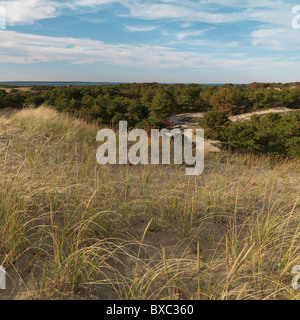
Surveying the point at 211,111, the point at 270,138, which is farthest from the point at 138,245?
the point at 211,111

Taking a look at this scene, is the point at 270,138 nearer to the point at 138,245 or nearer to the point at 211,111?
the point at 211,111

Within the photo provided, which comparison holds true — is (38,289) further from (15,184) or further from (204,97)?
(204,97)

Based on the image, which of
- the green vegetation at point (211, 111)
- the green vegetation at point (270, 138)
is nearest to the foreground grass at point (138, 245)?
the green vegetation at point (211, 111)

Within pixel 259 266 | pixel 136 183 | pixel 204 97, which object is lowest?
pixel 259 266

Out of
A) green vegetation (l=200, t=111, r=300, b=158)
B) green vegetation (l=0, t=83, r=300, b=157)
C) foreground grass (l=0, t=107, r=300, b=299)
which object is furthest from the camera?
green vegetation (l=0, t=83, r=300, b=157)

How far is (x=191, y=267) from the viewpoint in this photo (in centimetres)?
211

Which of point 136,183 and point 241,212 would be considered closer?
point 241,212

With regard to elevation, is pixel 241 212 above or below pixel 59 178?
below

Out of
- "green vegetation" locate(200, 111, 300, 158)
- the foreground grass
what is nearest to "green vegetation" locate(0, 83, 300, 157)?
"green vegetation" locate(200, 111, 300, 158)

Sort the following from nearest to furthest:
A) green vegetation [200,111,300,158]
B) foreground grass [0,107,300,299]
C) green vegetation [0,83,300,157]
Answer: foreground grass [0,107,300,299]
green vegetation [200,111,300,158]
green vegetation [0,83,300,157]

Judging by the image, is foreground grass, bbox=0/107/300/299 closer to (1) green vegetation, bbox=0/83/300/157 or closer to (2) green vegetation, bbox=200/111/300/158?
(1) green vegetation, bbox=0/83/300/157

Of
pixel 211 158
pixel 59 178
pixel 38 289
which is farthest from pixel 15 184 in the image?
pixel 211 158
